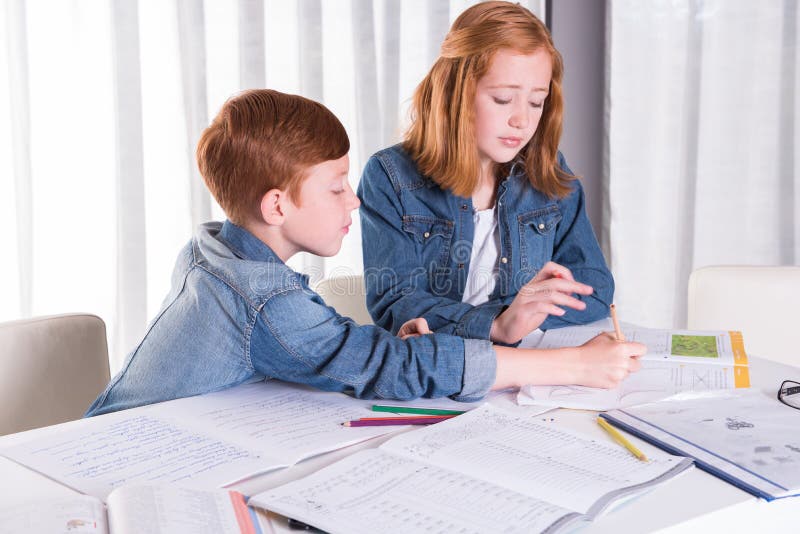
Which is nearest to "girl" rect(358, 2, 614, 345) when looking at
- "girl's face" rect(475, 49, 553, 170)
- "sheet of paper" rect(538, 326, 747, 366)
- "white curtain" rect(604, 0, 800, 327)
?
"girl's face" rect(475, 49, 553, 170)

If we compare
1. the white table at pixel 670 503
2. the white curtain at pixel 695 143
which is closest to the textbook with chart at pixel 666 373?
the white table at pixel 670 503

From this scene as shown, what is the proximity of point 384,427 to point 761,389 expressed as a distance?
49 centimetres

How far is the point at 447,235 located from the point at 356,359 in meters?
0.57

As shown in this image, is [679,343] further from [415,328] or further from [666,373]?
[415,328]

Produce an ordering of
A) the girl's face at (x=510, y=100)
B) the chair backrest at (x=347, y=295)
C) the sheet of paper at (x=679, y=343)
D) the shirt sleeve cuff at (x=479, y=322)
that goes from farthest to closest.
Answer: the chair backrest at (x=347, y=295)
the girl's face at (x=510, y=100)
the shirt sleeve cuff at (x=479, y=322)
the sheet of paper at (x=679, y=343)

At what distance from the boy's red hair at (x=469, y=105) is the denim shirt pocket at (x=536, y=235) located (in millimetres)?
43

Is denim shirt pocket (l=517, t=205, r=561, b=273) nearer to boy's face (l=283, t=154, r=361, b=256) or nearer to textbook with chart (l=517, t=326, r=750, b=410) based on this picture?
textbook with chart (l=517, t=326, r=750, b=410)

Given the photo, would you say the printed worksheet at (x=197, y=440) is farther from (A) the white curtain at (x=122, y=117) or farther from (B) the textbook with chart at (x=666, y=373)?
Result: (A) the white curtain at (x=122, y=117)

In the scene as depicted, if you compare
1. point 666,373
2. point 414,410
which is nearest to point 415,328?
point 414,410

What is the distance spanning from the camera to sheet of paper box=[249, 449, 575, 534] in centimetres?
66

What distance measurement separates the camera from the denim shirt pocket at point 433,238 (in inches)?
60.2

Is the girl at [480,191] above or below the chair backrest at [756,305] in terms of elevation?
above

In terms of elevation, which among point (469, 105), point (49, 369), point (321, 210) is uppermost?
point (469, 105)

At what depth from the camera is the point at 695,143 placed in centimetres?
274
